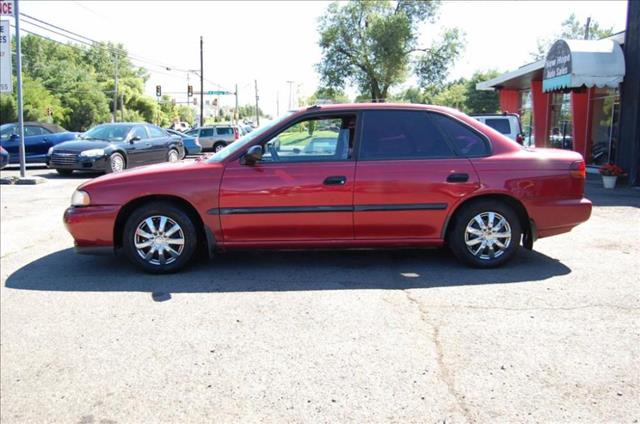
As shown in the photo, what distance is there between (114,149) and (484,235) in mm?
12086

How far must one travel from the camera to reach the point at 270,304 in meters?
4.57

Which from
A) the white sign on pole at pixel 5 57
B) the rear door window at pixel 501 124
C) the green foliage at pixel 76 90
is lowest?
the rear door window at pixel 501 124

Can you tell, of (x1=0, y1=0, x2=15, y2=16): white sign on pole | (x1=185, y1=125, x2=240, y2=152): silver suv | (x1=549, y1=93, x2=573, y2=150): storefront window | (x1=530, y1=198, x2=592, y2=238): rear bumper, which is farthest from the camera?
(x1=185, y1=125, x2=240, y2=152): silver suv

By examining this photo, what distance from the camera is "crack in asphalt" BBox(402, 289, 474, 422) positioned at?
2973mm

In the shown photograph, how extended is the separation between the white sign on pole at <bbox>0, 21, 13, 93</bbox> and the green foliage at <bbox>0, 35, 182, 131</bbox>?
31.1 meters

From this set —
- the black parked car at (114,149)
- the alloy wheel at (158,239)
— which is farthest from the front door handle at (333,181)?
the black parked car at (114,149)

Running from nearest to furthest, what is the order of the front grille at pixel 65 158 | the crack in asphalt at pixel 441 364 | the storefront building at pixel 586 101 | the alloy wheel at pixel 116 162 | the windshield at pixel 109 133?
the crack in asphalt at pixel 441 364 → the storefront building at pixel 586 101 → the front grille at pixel 65 158 → the alloy wheel at pixel 116 162 → the windshield at pixel 109 133

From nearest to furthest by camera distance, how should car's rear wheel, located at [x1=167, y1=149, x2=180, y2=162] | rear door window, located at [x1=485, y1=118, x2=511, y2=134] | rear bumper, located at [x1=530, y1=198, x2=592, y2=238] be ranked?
rear bumper, located at [x1=530, y1=198, x2=592, y2=238]
rear door window, located at [x1=485, y1=118, x2=511, y2=134]
car's rear wheel, located at [x1=167, y1=149, x2=180, y2=162]

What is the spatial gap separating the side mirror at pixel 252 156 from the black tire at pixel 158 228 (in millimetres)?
780

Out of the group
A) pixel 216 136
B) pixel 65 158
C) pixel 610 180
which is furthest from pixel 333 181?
pixel 216 136

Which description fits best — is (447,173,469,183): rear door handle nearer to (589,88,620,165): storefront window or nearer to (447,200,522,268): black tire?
(447,200,522,268): black tire

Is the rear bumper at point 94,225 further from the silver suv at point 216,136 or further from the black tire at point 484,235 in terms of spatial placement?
the silver suv at point 216,136

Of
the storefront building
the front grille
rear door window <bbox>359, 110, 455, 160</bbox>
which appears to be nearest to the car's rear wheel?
the front grille

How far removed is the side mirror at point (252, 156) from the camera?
5.23 m
